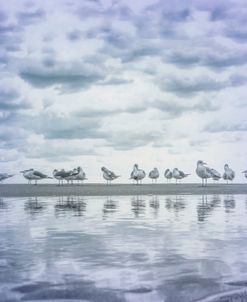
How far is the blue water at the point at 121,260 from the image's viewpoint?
7.04 m

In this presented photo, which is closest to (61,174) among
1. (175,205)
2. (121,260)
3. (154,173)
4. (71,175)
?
(71,175)

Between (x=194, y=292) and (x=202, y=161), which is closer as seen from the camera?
(x=194, y=292)

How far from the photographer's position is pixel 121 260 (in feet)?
30.4

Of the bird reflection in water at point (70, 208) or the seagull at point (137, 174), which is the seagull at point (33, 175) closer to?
the seagull at point (137, 174)

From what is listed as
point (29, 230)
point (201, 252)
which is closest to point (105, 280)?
point (201, 252)

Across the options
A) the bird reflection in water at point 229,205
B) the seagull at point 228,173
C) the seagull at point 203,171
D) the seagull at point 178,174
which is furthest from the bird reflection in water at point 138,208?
the seagull at point 178,174

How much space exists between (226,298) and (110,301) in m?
1.36

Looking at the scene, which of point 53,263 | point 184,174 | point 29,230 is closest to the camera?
point 53,263

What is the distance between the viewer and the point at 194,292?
6.95m

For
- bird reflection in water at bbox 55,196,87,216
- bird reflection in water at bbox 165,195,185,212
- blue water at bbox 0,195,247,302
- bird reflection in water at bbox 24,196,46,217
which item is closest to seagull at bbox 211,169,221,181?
bird reflection in water at bbox 165,195,185,212

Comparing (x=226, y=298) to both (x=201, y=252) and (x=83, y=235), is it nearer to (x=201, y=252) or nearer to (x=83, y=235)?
(x=201, y=252)

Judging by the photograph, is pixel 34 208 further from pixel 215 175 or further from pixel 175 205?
pixel 215 175

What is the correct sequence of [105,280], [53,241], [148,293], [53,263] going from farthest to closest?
[53,241] → [53,263] → [105,280] → [148,293]

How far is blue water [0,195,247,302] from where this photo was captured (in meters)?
7.04
